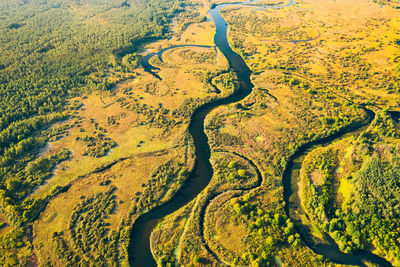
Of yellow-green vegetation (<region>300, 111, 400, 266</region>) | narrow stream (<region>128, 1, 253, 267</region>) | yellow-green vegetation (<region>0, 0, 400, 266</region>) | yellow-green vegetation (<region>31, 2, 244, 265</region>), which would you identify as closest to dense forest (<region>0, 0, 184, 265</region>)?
yellow-green vegetation (<region>0, 0, 400, 266</region>)

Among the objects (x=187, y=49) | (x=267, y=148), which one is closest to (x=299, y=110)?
(x=267, y=148)

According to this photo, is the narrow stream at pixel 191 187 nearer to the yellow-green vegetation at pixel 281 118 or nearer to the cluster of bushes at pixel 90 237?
the yellow-green vegetation at pixel 281 118

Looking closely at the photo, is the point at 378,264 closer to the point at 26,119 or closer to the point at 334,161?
the point at 334,161

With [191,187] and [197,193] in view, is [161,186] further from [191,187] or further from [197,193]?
[197,193]

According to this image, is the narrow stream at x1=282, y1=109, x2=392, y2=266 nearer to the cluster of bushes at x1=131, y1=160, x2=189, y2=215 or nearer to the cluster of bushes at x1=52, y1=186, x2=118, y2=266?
the cluster of bushes at x1=131, y1=160, x2=189, y2=215

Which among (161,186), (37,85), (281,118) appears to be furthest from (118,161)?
(37,85)

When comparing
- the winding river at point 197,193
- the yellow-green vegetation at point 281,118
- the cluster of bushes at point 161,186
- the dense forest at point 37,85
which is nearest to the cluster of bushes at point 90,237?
the winding river at point 197,193

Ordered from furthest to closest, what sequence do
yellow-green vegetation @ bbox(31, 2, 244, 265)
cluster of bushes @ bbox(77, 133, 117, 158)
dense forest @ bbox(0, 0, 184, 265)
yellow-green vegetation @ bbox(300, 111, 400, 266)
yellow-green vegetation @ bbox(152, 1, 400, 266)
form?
cluster of bushes @ bbox(77, 133, 117, 158) → dense forest @ bbox(0, 0, 184, 265) → yellow-green vegetation @ bbox(31, 2, 244, 265) → yellow-green vegetation @ bbox(152, 1, 400, 266) → yellow-green vegetation @ bbox(300, 111, 400, 266)
